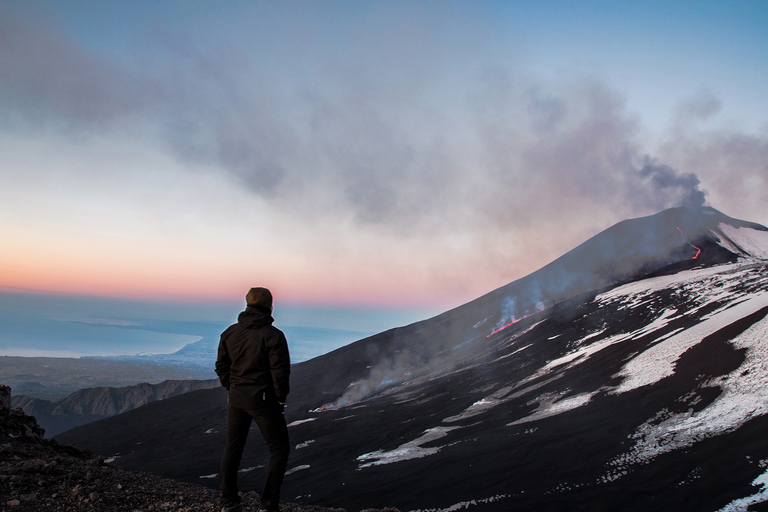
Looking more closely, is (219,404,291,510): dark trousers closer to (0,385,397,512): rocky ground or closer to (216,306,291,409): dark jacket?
(216,306,291,409): dark jacket

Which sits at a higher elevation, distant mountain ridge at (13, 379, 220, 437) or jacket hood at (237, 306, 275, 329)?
jacket hood at (237, 306, 275, 329)

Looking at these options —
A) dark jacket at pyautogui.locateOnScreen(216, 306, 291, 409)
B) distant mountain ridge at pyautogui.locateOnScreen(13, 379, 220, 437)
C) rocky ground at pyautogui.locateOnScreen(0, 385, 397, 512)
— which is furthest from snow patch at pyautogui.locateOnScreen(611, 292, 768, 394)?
distant mountain ridge at pyautogui.locateOnScreen(13, 379, 220, 437)

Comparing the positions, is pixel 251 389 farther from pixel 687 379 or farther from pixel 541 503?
pixel 687 379

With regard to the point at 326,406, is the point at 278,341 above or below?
above

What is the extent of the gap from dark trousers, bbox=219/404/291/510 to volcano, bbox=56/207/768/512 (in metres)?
5.66

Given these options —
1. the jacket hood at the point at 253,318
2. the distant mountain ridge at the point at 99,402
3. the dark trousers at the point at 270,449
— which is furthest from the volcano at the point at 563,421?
the distant mountain ridge at the point at 99,402

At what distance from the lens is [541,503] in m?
8.27

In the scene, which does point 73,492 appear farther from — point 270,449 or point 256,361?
point 256,361

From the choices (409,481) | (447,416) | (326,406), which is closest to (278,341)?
(409,481)

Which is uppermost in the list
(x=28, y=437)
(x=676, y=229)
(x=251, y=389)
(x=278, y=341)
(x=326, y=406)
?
(x=676, y=229)

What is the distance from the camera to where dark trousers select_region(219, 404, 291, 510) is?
15.0 feet

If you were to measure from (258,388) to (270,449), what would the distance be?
67cm

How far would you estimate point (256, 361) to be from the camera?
4.56 m

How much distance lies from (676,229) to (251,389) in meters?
57.4
